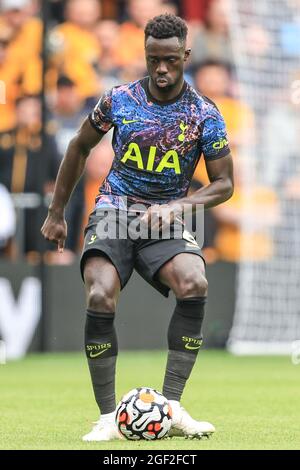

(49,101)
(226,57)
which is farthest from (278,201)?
(49,101)

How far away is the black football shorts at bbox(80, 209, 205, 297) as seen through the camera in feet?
21.6

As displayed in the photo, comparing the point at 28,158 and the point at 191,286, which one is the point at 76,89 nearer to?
the point at 28,158

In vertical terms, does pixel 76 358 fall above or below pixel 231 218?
below

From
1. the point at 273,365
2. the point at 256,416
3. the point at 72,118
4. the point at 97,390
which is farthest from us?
the point at 72,118

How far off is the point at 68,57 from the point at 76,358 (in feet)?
11.0

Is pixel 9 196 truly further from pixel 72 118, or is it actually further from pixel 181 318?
pixel 181 318

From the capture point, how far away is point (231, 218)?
13.5 metres

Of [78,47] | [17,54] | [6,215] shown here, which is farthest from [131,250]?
[78,47]

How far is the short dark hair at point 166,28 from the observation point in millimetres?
6527

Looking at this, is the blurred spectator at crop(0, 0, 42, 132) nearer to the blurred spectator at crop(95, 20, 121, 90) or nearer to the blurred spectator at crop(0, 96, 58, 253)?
the blurred spectator at crop(0, 96, 58, 253)

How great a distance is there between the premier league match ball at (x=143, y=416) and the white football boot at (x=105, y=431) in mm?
52

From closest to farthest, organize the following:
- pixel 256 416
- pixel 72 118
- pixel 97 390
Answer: pixel 97 390 → pixel 256 416 → pixel 72 118

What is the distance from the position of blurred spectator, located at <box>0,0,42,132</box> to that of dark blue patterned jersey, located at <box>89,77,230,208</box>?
6.04 m

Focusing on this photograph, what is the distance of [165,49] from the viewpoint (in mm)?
6500
